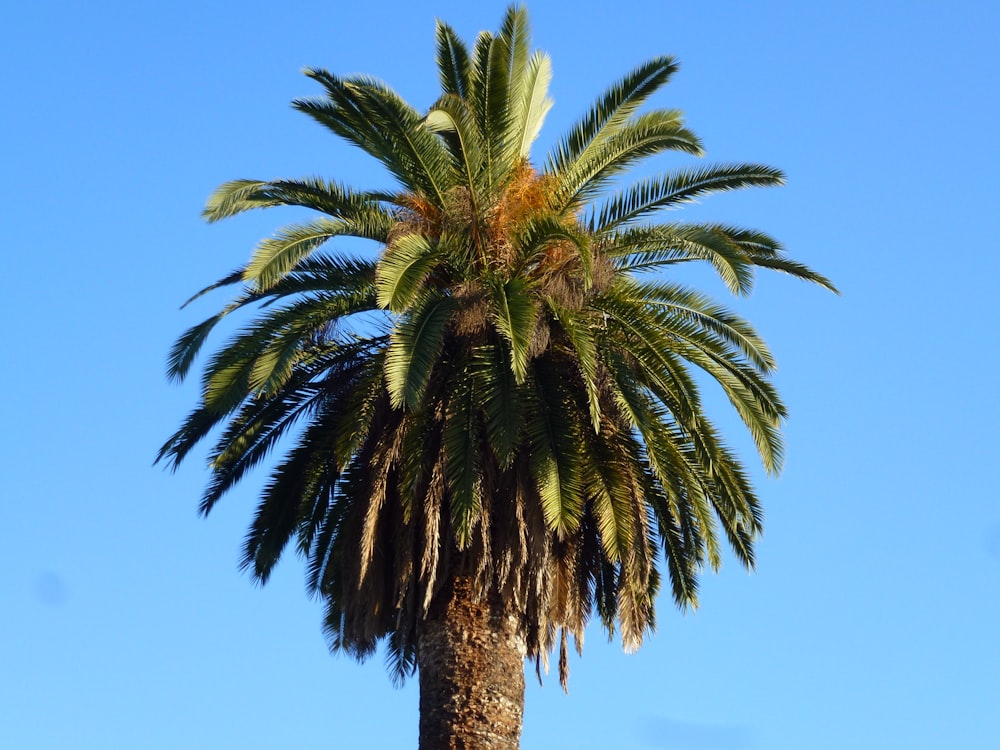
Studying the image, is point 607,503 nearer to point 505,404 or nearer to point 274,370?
point 505,404

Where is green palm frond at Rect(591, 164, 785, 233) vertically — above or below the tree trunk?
above

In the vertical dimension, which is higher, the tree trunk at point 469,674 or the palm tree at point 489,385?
the palm tree at point 489,385

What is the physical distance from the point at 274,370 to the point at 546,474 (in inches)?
136

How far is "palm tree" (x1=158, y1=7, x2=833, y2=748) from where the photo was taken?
19156 mm

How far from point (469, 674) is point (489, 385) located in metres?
3.47

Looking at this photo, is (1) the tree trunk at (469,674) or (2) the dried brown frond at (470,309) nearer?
(1) the tree trunk at (469,674)

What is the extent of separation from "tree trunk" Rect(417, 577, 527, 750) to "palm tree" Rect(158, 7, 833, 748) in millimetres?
27

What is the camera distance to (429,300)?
63.8 feet

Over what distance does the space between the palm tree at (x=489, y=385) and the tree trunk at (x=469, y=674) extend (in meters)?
0.03

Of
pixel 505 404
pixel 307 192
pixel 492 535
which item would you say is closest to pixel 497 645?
pixel 492 535

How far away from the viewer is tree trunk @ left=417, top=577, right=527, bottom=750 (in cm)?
1891

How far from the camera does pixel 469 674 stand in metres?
19.2

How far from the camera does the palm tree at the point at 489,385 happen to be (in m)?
19.2

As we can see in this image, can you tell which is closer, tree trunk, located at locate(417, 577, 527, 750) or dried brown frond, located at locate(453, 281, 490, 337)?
tree trunk, located at locate(417, 577, 527, 750)
